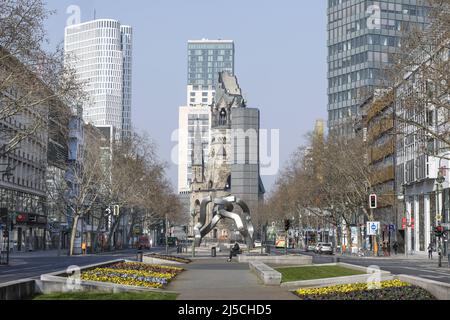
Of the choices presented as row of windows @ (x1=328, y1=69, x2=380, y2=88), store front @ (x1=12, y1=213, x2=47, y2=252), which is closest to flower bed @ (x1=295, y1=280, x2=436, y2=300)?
store front @ (x1=12, y1=213, x2=47, y2=252)

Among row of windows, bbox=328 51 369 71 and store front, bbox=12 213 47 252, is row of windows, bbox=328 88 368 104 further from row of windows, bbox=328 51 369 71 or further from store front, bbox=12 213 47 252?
store front, bbox=12 213 47 252

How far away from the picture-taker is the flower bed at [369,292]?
72.9ft

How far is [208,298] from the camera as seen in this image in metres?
23.3

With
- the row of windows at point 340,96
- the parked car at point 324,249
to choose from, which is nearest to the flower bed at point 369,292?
the parked car at point 324,249

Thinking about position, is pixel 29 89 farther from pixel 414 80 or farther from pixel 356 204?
pixel 356 204

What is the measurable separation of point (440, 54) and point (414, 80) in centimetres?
290

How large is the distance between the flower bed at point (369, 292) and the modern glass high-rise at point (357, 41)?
11771 cm

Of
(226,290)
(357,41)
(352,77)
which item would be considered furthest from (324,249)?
(226,290)

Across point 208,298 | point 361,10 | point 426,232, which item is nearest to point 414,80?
point 208,298

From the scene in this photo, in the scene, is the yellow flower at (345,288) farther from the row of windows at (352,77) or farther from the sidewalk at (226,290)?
the row of windows at (352,77)

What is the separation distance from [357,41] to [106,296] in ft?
435

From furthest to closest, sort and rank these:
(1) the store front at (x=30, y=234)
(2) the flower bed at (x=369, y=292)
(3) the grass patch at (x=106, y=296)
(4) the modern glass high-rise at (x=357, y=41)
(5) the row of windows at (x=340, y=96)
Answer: (5) the row of windows at (x=340, y=96) < (4) the modern glass high-rise at (x=357, y=41) < (1) the store front at (x=30, y=234) < (3) the grass patch at (x=106, y=296) < (2) the flower bed at (x=369, y=292)

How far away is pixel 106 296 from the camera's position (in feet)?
77.2

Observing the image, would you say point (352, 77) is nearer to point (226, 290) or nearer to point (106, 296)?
point (226, 290)
